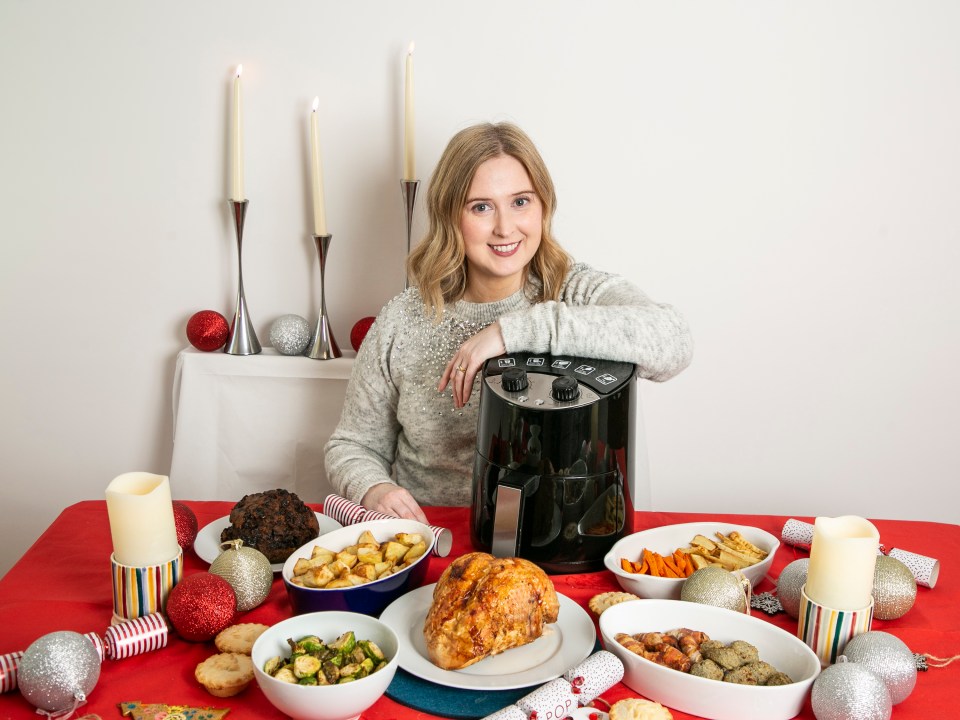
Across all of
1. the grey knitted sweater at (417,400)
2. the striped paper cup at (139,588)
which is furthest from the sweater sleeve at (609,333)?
the striped paper cup at (139,588)

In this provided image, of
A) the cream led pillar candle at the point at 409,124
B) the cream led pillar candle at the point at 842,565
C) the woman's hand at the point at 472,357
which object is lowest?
the cream led pillar candle at the point at 842,565

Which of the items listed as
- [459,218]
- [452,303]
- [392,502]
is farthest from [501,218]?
[392,502]

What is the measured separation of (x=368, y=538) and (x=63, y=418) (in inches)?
52.6

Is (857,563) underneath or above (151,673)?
above

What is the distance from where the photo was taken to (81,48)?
1.92 m

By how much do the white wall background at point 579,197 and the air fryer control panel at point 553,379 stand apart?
2.69 ft

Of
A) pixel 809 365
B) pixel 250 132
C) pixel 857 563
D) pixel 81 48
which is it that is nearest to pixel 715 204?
pixel 809 365

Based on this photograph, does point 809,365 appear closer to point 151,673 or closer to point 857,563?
point 857,563

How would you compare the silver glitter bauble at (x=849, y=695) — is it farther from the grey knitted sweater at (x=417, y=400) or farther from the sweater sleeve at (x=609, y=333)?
the grey knitted sweater at (x=417, y=400)

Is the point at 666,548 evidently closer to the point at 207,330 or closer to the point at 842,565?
the point at 842,565

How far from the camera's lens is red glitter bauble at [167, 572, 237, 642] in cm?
98

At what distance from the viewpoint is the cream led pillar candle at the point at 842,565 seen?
36.4 inches

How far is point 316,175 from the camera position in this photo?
74.6 inches

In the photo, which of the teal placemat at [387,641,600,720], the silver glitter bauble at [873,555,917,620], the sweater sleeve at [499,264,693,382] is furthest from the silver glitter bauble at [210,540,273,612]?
the silver glitter bauble at [873,555,917,620]
